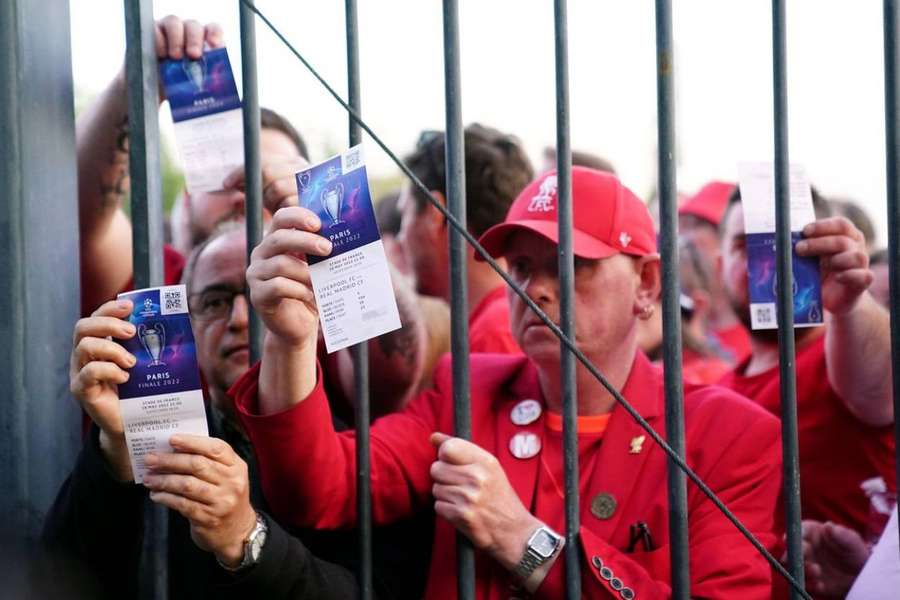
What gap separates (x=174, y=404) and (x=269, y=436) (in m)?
0.26

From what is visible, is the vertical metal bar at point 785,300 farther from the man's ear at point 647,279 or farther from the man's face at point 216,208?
the man's face at point 216,208

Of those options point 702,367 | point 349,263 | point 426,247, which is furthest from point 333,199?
point 702,367

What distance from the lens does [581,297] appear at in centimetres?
244

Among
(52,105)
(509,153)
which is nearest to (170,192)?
(509,153)

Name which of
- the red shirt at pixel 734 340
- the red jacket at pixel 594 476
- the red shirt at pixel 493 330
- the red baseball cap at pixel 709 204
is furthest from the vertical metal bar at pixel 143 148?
the red shirt at pixel 734 340

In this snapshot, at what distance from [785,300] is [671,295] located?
7.0 inches

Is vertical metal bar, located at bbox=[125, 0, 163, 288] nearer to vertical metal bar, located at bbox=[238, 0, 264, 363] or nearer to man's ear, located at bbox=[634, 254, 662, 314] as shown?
vertical metal bar, located at bbox=[238, 0, 264, 363]

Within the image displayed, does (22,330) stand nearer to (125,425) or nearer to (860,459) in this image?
(125,425)

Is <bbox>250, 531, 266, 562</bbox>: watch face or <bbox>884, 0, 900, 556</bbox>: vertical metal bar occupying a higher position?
<bbox>884, 0, 900, 556</bbox>: vertical metal bar

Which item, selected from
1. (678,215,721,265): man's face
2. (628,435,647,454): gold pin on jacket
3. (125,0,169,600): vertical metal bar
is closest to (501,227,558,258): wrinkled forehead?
(628,435,647,454): gold pin on jacket

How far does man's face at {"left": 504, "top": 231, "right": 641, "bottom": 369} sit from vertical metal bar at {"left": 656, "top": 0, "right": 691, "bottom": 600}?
1.77 feet

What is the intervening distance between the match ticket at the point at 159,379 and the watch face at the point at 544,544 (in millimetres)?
565

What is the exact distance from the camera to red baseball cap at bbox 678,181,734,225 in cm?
458

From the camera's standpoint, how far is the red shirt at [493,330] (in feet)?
10.7
